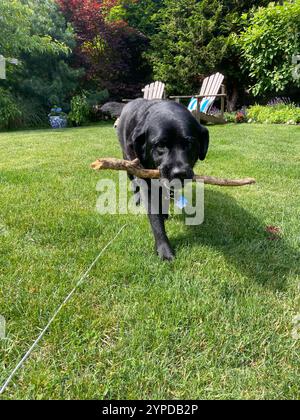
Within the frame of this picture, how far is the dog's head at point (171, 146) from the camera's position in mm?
1825

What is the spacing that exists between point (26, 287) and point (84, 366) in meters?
0.56

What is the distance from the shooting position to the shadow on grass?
1.85m

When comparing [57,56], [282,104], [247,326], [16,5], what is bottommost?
[247,326]

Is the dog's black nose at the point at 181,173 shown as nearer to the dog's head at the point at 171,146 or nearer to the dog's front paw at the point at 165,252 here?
the dog's head at the point at 171,146

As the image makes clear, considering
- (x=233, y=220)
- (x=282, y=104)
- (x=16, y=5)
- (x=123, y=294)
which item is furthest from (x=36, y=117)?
(x=123, y=294)

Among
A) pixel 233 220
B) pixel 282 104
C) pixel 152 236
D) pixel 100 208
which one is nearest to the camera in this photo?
pixel 152 236

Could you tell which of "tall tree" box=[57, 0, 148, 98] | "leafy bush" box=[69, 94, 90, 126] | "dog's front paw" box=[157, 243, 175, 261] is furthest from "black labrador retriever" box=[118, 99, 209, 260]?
"tall tree" box=[57, 0, 148, 98]

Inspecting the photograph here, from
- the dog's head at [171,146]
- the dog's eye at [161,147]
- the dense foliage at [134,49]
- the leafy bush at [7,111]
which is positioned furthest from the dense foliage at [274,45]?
the dog's eye at [161,147]

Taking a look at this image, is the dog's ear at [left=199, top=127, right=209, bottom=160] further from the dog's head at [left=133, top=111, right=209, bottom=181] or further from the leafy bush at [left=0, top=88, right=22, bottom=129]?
the leafy bush at [left=0, top=88, right=22, bottom=129]

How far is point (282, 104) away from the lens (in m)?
9.77

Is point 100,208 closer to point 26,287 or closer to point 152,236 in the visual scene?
point 152,236

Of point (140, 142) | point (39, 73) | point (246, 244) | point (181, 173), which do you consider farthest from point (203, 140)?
point (39, 73)

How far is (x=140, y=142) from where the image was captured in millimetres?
2154

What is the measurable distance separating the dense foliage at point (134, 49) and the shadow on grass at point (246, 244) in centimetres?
786
